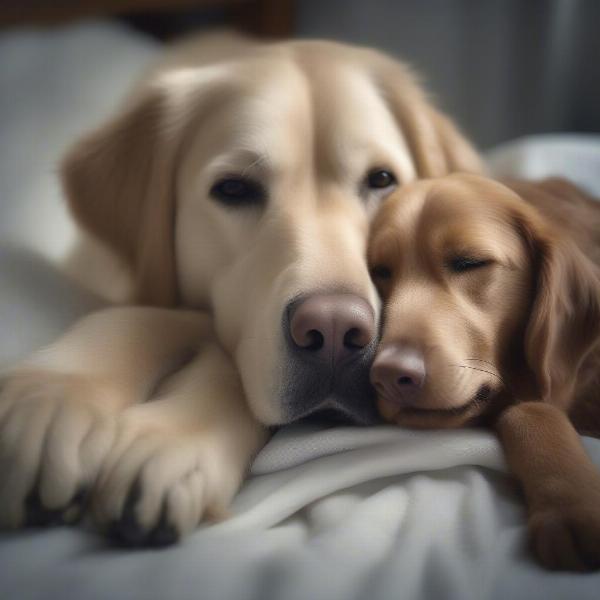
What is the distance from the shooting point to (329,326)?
88cm

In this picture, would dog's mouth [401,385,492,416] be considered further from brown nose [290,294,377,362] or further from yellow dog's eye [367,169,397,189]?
yellow dog's eye [367,169,397,189]

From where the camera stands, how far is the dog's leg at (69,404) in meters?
0.77

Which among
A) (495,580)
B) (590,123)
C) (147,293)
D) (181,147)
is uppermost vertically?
(181,147)

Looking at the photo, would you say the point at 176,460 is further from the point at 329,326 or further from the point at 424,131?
the point at 424,131

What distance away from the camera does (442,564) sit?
2.37 ft

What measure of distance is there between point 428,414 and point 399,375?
0.09m

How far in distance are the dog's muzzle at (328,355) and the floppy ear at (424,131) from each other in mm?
580

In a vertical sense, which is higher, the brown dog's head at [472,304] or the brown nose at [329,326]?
the brown nose at [329,326]

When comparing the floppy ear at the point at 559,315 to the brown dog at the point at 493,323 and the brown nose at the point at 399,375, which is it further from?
the brown nose at the point at 399,375

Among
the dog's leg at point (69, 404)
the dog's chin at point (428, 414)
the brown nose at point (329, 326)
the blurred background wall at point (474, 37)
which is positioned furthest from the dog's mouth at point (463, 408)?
the blurred background wall at point (474, 37)

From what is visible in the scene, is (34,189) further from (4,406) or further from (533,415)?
(533,415)

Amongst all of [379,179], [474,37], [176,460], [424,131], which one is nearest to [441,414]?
[176,460]

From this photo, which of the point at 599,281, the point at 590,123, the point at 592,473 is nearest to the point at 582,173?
the point at 590,123

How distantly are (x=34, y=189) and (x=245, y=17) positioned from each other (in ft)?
3.91
